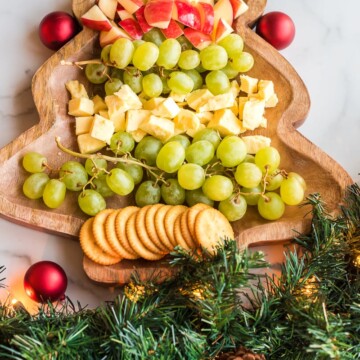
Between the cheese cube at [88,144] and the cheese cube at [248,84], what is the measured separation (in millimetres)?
325

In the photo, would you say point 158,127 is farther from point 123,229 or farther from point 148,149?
point 123,229

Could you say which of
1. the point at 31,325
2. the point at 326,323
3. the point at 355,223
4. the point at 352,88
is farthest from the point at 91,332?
the point at 352,88

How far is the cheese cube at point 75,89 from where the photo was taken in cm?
112

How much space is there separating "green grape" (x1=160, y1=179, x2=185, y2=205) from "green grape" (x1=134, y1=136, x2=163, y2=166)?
6 centimetres

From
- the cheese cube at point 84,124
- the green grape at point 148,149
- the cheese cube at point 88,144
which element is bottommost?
the cheese cube at point 88,144

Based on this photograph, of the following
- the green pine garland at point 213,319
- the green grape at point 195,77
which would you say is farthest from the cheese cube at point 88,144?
the green pine garland at point 213,319

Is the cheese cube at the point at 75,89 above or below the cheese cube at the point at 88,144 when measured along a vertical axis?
above

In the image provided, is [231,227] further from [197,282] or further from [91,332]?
[91,332]

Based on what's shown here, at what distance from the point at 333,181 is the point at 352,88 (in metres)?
0.28

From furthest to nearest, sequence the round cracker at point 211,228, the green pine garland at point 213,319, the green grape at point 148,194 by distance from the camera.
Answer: the green grape at point 148,194 < the round cracker at point 211,228 < the green pine garland at point 213,319

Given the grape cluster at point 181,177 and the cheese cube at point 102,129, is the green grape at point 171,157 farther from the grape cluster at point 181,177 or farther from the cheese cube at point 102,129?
the cheese cube at point 102,129

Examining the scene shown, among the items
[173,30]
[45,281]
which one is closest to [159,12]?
[173,30]

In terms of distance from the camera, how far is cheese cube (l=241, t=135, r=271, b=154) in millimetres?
1065

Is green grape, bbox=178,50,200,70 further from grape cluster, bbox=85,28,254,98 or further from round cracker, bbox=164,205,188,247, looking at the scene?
round cracker, bbox=164,205,188,247
